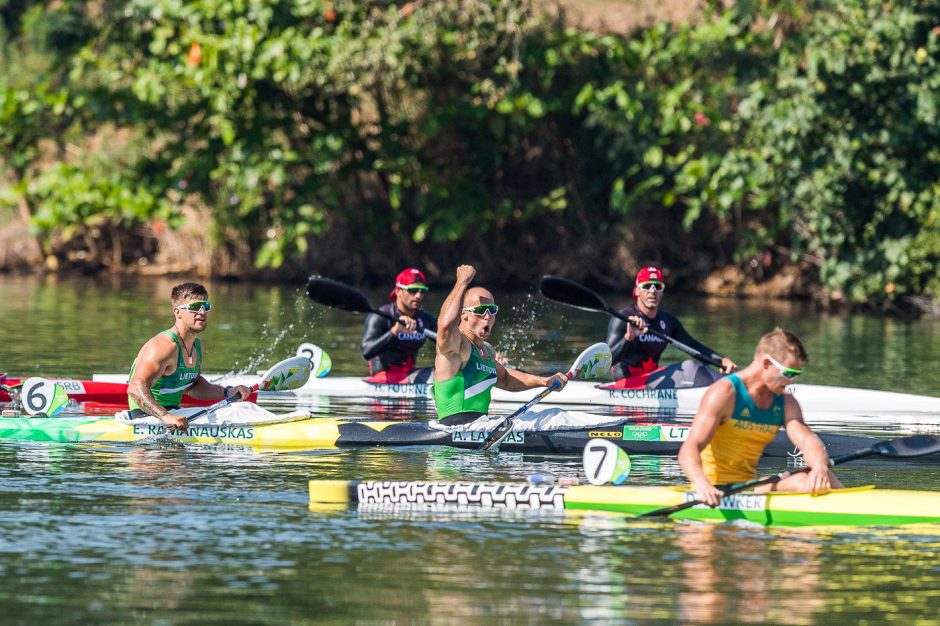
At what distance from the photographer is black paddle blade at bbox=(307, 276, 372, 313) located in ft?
52.6

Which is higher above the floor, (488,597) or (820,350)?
(820,350)

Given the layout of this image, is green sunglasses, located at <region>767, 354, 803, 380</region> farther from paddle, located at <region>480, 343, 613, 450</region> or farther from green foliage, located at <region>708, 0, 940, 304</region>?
green foliage, located at <region>708, 0, 940, 304</region>

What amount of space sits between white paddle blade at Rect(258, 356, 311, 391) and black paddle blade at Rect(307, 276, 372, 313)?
130cm

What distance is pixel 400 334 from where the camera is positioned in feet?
56.2

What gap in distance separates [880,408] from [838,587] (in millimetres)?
7759

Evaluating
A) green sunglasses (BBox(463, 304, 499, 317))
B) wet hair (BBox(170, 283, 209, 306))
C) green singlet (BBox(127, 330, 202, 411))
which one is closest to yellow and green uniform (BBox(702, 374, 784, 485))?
green sunglasses (BBox(463, 304, 499, 317))

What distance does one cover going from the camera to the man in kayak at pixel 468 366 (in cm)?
1288

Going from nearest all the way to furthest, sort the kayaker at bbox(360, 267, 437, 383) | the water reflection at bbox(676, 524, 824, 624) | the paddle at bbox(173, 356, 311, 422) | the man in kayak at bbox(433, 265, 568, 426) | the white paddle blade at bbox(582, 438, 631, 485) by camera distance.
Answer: the water reflection at bbox(676, 524, 824, 624)
the white paddle blade at bbox(582, 438, 631, 485)
the man in kayak at bbox(433, 265, 568, 426)
the paddle at bbox(173, 356, 311, 422)
the kayaker at bbox(360, 267, 437, 383)

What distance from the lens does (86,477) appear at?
11.6 meters

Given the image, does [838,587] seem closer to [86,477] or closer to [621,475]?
[621,475]

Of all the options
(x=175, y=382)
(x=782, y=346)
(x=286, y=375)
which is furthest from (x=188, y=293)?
(x=782, y=346)

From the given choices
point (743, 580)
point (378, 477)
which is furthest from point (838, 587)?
point (378, 477)

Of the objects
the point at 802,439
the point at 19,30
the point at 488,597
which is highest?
the point at 19,30

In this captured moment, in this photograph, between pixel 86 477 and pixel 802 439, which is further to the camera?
pixel 86 477
